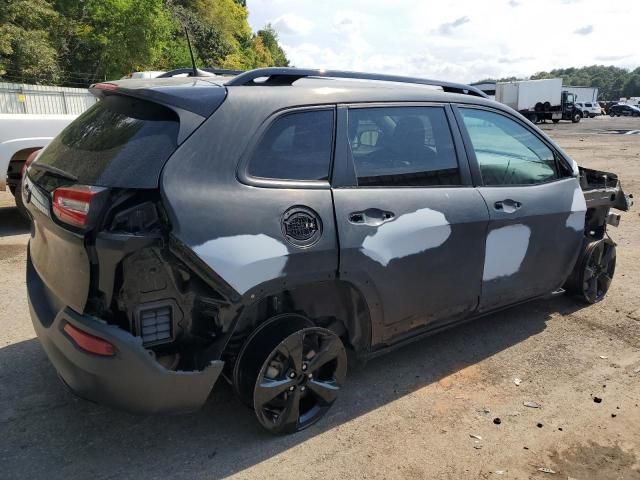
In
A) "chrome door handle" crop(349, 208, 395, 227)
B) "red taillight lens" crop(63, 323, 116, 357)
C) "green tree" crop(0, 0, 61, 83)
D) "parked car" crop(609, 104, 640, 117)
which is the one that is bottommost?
"parked car" crop(609, 104, 640, 117)

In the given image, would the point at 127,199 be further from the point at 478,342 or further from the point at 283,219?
the point at 478,342

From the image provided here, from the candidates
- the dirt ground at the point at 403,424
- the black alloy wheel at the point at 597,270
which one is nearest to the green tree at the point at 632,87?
the black alloy wheel at the point at 597,270

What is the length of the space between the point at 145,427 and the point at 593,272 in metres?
3.78

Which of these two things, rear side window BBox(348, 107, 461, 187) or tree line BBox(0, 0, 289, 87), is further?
tree line BBox(0, 0, 289, 87)

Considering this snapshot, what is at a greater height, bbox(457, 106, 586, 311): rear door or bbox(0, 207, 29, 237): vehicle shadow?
bbox(457, 106, 586, 311): rear door

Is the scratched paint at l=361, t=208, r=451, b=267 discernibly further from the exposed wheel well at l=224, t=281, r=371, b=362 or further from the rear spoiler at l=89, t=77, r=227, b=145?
the rear spoiler at l=89, t=77, r=227, b=145

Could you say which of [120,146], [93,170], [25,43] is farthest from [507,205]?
[25,43]

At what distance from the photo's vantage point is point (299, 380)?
2830 millimetres

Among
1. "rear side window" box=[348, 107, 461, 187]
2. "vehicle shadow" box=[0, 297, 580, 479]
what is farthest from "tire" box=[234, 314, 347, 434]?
→ "rear side window" box=[348, 107, 461, 187]

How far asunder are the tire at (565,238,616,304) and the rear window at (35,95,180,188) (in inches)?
141

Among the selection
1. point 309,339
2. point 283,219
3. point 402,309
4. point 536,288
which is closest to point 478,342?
point 536,288

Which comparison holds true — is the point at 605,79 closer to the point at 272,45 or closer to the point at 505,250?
the point at 272,45

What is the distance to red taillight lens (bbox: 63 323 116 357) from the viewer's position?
232 centimetres

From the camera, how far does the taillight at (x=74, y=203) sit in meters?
2.28
